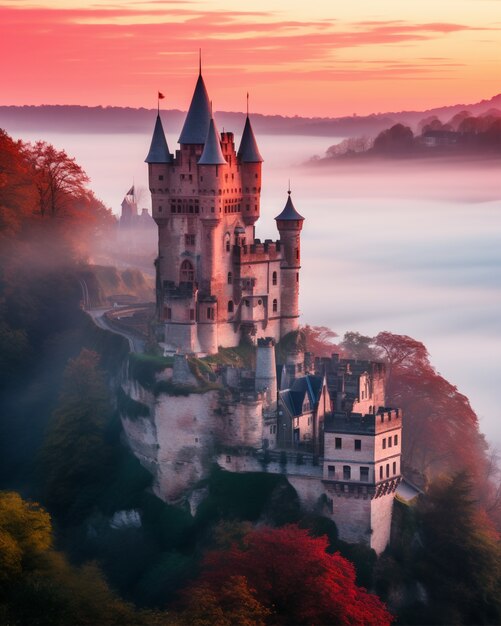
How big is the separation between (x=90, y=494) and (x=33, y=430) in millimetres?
10070

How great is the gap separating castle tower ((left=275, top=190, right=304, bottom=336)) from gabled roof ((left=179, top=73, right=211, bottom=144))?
23.3 ft

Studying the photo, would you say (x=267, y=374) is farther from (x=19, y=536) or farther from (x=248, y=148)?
(x=248, y=148)

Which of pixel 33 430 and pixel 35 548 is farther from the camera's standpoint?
pixel 33 430

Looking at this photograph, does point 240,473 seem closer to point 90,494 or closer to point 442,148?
point 90,494

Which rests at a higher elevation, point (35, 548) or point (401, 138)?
point (401, 138)

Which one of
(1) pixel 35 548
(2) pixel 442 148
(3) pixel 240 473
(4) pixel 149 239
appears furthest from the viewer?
(4) pixel 149 239

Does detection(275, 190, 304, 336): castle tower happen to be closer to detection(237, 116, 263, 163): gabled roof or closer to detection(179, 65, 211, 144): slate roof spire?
detection(237, 116, 263, 163): gabled roof

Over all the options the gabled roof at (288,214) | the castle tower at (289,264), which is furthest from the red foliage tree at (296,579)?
the gabled roof at (288,214)

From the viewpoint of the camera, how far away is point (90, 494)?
291 ft

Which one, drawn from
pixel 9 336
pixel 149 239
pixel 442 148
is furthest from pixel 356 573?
pixel 149 239

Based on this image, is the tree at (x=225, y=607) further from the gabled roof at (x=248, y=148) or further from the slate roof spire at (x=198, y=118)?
the gabled roof at (x=248, y=148)

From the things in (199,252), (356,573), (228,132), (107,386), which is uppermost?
(228,132)

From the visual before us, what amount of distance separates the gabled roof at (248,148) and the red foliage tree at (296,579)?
2330 centimetres

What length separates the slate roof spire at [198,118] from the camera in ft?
300
